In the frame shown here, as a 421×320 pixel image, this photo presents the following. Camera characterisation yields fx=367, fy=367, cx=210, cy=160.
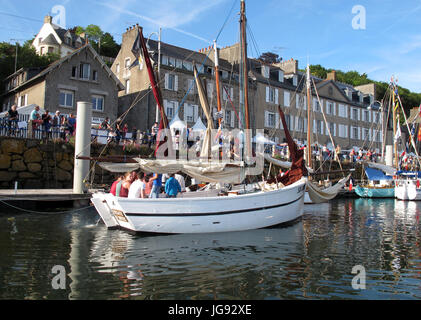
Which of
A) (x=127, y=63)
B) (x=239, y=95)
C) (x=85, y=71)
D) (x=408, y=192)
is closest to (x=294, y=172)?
(x=408, y=192)

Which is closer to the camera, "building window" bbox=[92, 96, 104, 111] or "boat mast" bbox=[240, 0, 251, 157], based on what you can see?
"boat mast" bbox=[240, 0, 251, 157]

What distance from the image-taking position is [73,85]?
1366 inches

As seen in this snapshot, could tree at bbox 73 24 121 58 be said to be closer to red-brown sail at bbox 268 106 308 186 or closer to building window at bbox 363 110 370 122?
building window at bbox 363 110 370 122

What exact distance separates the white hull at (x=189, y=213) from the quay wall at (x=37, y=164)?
24.6 ft

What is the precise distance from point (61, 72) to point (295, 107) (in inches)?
1252

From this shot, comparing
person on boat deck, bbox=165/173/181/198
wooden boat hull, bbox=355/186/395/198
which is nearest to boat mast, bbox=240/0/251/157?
person on boat deck, bbox=165/173/181/198

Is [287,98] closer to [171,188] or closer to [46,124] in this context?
[46,124]

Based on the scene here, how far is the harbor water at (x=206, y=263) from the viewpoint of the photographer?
728 cm

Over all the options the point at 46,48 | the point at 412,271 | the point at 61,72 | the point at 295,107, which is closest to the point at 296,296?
the point at 412,271

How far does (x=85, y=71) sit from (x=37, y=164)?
1653cm

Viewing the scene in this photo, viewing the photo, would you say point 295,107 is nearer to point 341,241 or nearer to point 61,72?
point 61,72

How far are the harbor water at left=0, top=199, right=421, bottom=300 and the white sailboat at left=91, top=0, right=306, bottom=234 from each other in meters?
0.37

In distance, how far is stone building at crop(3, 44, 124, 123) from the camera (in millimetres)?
33438

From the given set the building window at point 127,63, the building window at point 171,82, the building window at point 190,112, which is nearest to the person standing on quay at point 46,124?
the building window at point 171,82
